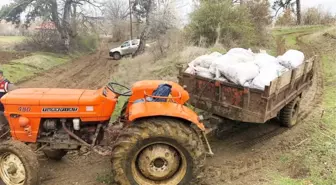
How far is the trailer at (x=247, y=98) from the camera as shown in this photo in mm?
5500

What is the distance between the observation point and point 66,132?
4828mm

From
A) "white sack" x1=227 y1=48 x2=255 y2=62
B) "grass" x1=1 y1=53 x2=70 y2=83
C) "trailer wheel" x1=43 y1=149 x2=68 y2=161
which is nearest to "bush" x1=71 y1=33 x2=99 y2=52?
"grass" x1=1 y1=53 x2=70 y2=83

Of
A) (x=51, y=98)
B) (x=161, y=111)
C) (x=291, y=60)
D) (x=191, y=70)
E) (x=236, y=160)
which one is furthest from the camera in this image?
(x=291, y=60)

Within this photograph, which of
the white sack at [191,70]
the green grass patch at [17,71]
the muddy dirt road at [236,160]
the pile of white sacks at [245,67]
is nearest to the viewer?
the muddy dirt road at [236,160]

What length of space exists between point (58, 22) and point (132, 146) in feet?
74.6

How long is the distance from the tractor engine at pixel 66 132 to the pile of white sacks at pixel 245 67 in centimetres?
235

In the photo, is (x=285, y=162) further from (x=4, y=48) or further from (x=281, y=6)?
(x=281, y=6)

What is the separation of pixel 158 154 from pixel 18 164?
1.83 metres

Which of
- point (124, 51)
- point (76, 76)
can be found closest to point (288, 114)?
point (76, 76)

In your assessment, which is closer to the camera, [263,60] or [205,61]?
[263,60]

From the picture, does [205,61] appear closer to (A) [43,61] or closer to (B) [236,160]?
(B) [236,160]

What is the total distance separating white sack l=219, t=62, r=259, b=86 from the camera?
5.69m

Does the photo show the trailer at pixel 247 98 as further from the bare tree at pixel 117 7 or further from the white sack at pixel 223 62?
the bare tree at pixel 117 7

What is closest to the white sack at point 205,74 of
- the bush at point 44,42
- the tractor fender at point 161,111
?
the tractor fender at point 161,111
